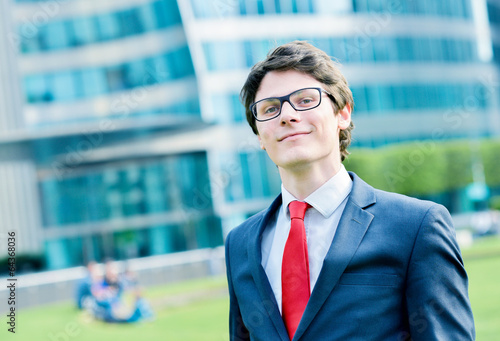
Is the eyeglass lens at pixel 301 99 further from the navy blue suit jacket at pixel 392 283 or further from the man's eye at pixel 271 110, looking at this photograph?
the navy blue suit jacket at pixel 392 283

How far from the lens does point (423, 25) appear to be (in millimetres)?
40500

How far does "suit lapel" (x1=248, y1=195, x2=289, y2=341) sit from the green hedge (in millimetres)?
Answer: 32250

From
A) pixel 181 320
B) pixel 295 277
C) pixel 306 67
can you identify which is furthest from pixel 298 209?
pixel 181 320

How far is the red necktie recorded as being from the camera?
2.07 meters

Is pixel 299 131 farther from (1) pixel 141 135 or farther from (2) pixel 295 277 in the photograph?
(1) pixel 141 135

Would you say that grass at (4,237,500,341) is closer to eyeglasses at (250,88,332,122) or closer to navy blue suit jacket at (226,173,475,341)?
→ navy blue suit jacket at (226,173,475,341)

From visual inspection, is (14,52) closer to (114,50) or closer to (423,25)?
(114,50)

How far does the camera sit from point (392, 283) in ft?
6.39

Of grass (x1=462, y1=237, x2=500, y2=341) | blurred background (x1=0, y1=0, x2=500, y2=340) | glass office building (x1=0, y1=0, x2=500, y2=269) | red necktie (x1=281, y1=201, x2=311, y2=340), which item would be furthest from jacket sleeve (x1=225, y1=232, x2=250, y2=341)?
glass office building (x1=0, y1=0, x2=500, y2=269)

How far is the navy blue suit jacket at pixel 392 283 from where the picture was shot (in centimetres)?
192

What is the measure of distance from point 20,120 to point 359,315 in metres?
28.5

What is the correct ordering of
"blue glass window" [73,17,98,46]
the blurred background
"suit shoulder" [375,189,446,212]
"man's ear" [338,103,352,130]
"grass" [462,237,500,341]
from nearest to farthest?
1. "suit shoulder" [375,189,446,212]
2. "man's ear" [338,103,352,130]
3. "grass" [462,237,500,341]
4. the blurred background
5. "blue glass window" [73,17,98,46]

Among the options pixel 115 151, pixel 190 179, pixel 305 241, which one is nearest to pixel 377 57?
pixel 190 179

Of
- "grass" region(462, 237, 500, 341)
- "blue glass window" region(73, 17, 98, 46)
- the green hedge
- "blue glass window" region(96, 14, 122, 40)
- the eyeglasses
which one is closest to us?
the eyeglasses
